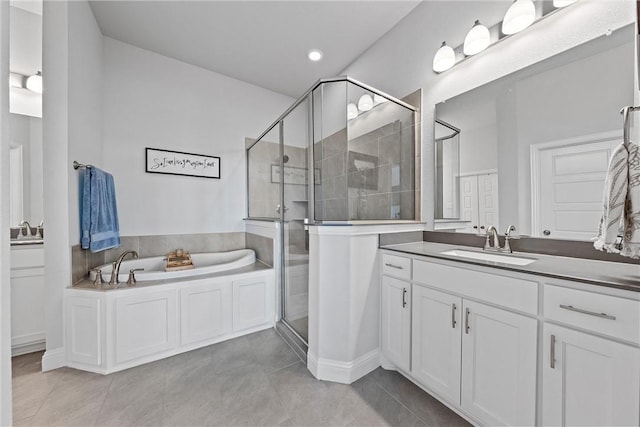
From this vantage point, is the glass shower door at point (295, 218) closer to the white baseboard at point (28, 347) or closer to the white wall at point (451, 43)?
the white wall at point (451, 43)

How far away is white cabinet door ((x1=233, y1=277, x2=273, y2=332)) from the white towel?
7.56 ft

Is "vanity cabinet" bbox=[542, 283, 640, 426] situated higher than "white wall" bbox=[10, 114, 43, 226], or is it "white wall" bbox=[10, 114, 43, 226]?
"white wall" bbox=[10, 114, 43, 226]

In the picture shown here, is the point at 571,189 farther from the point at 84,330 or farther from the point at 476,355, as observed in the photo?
the point at 84,330

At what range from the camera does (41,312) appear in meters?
2.01

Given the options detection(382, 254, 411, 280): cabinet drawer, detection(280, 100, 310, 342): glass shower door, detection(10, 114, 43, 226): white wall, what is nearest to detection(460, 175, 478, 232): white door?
detection(382, 254, 411, 280): cabinet drawer

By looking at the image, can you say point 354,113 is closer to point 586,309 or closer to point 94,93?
point 586,309

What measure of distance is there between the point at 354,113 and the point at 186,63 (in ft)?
7.84

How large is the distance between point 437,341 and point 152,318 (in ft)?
6.53

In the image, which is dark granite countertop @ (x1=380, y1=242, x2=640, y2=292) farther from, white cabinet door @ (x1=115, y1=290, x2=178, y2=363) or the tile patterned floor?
white cabinet door @ (x1=115, y1=290, x2=178, y2=363)

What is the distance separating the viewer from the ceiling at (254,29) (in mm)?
2178

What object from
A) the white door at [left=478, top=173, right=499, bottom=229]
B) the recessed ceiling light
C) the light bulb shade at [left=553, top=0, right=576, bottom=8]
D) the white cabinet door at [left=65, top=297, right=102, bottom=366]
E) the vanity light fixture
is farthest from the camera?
the recessed ceiling light

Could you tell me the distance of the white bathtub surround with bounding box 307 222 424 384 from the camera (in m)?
1.67

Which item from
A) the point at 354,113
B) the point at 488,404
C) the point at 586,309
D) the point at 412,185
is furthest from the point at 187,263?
the point at 586,309

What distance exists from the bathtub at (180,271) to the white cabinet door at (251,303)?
0.80 feet
